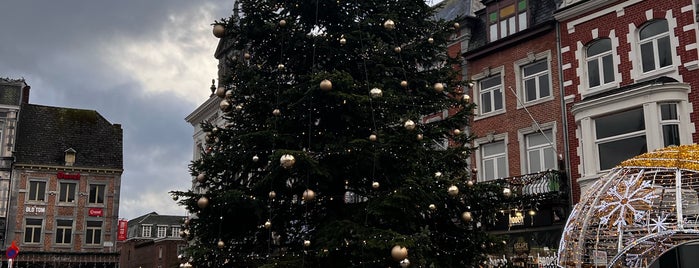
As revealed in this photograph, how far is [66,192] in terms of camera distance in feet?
154

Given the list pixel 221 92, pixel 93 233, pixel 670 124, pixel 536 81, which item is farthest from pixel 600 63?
pixel 93 233

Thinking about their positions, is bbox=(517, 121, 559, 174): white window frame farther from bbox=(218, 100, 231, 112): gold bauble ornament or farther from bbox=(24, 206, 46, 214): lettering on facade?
bbox=(24, 206, 46, 214): lettering on facade

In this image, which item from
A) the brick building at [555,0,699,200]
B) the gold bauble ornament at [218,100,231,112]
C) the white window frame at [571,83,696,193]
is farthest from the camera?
the brick building at [555,0,699,200]

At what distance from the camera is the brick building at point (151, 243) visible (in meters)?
54.1

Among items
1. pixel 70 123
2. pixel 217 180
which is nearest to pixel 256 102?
pixel 217 180

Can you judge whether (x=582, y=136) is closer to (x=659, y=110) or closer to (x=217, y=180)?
(x=659, y=110)

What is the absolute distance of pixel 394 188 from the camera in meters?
13.2

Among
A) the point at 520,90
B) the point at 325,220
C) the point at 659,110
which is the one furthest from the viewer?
the point at 520,90

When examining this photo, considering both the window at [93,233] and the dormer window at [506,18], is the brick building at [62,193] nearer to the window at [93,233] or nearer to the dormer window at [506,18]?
the window at [93,233]

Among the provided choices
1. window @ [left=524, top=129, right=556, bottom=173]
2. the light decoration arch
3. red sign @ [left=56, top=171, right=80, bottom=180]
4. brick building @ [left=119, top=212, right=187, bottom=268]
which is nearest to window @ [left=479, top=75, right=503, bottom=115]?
window @ [left=524, top=129, right=556, bottom=173]

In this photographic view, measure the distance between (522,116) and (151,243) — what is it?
4250 centimetres

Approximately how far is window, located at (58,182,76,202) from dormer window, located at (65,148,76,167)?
4.53ft

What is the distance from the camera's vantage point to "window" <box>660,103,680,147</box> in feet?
61.2

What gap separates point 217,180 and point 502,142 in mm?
12360
